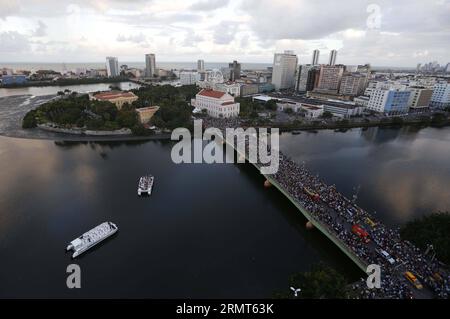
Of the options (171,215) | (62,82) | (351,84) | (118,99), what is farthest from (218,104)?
(62,82)


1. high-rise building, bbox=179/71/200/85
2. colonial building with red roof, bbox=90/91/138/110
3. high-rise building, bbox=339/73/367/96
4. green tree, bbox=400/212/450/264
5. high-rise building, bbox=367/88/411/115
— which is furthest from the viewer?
high-rise building, bbox=179/71/200/85

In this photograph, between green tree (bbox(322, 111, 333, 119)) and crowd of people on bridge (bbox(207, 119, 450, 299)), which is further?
green tree (bbox(322, 111, 333, 119))

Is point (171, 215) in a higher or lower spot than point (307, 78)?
lower

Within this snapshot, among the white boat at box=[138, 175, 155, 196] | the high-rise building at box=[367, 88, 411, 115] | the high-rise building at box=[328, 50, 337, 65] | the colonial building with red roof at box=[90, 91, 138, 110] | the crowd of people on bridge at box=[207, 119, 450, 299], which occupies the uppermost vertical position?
the high-rise building at box=[328, 50, 337, 65]

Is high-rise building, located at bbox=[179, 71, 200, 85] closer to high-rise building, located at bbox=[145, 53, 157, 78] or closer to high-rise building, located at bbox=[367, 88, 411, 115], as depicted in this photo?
high-rise building, located at bbox=[145, 53, 157, 78]

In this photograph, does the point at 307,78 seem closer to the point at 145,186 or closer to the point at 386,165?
the point at 386,165

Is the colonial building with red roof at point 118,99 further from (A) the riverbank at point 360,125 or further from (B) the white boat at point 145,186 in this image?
(B) the white boat at point 145,186

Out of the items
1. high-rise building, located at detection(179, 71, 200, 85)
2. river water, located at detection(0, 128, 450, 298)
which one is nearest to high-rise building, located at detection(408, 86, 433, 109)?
river water, located at detection(0, 128, 450, 298)

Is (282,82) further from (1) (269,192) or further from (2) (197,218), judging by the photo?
(2) (197,218)
